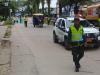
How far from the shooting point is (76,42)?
12.7m

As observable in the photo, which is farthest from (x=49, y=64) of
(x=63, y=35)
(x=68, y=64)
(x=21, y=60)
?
(x=63, y=35)

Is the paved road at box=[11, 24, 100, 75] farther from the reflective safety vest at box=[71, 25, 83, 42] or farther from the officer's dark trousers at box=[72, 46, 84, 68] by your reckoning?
the reflective safety vest at box=[71, 25, 83, 42]

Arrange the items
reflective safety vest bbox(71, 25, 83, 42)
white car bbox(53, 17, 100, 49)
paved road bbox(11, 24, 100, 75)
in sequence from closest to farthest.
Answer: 1. paved road bbox(11, 24, 100, 75)
2. reflective safety vest bbox(71, 25, 83, 42)
3. white car bbox(53, 17, 100, 49)

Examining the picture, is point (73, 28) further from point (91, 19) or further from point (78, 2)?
point (78, 2)

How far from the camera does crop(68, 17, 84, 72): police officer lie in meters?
12.7

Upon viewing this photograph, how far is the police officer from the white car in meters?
5.42

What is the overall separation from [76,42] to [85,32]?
6.92 metres

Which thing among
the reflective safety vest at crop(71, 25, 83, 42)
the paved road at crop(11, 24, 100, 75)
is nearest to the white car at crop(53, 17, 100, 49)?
the paved road at crop(11, 24, 100, 75)

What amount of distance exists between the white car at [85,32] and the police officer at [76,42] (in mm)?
5421

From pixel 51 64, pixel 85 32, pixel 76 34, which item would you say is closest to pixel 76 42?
pixel 76 34

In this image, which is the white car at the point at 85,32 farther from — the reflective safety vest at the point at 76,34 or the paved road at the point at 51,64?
the reflective safety vest at the point at 76,34

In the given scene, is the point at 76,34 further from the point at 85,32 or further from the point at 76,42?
the point at 85,32

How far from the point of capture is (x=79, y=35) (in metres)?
12.8

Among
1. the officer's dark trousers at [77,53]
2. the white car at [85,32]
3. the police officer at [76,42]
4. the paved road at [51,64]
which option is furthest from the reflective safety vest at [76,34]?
the white car at [85,32]
